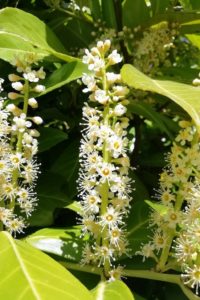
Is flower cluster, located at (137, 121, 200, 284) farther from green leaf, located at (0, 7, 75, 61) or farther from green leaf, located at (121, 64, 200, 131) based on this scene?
green leaf, located at (0, 7, 75, 61)

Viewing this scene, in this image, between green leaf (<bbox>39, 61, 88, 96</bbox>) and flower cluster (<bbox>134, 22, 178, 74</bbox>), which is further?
flower cluster (<bbox>134, 22, 178, 74</bbox>)

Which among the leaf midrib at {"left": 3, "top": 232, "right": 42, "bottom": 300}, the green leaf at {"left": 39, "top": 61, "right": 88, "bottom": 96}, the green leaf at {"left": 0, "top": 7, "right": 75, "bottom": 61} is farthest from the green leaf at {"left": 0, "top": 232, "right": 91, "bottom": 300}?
the green leaf at {"left": 0, "top": 7, "right": 75, "bottom": 61}

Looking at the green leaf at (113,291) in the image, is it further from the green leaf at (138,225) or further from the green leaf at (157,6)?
the green leaf at (157,6)

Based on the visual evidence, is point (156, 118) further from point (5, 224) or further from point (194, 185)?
point (5, 224)

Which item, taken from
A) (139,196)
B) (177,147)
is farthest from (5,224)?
(139,196)

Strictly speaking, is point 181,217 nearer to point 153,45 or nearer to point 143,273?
point 143,273

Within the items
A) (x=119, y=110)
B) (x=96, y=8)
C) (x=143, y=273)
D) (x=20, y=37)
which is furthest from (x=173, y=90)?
(x=96, y=8)
